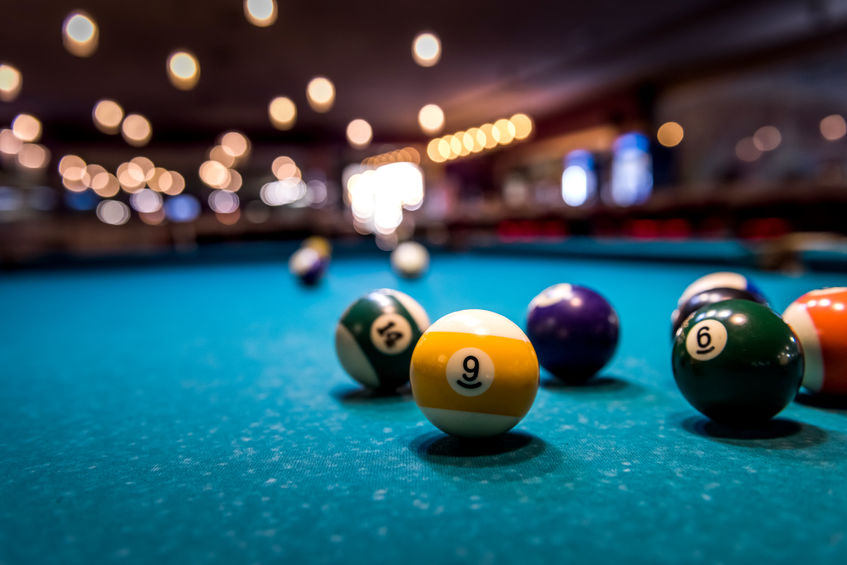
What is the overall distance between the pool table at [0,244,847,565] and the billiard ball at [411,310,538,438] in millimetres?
88

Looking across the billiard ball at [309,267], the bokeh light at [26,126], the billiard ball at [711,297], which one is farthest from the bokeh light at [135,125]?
the billiard ball at [711,297]

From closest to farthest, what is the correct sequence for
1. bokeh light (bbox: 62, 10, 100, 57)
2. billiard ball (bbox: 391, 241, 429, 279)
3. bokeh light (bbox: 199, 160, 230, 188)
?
bokeh light (bbox: 62, 10, 100, 57)
billiard ball (bbox: 391, 241, 429, 279)
bokeh light (bbox: 199, 160, 230, 188)

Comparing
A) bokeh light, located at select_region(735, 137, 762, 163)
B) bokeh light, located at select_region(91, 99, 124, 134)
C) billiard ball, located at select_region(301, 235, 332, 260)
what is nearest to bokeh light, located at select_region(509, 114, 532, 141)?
bokeh light, located at select_region(735, 137, 762, 163)

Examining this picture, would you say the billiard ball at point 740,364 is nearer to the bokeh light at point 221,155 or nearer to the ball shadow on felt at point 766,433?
the ball shadow on felt at point 766,433

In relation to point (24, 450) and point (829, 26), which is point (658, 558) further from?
point (829, 26)

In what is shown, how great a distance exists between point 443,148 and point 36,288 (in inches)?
631

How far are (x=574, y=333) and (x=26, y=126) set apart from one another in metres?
18.3

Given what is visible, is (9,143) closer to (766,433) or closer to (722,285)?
(722,285)

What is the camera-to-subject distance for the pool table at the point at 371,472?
127cm

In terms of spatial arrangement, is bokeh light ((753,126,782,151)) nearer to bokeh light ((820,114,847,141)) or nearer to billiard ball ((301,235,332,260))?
bokeh light ((820,114,847,141))

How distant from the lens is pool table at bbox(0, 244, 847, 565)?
4.17 ft

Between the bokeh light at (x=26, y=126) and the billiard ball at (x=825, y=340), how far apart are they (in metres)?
18.5

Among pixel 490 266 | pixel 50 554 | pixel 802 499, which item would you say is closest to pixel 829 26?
pixel 490 266

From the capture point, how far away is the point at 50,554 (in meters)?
1.29
